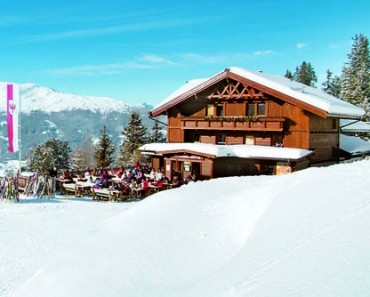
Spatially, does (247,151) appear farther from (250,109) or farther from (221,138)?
(221,138)

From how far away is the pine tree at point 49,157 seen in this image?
48.7 m

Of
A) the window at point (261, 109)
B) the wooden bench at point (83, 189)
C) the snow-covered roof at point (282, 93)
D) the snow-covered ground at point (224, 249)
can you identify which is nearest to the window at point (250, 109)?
the window at point (261, 109)

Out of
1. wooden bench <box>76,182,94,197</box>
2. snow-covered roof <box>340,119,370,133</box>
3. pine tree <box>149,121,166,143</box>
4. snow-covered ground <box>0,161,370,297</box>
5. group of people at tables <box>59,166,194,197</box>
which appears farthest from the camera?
pine tree <box>149,121,166,143</box>

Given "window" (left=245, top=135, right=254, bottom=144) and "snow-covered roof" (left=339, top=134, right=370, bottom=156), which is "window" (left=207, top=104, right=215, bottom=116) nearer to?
"window" (left=245, top=135, right=254, bottom=144)

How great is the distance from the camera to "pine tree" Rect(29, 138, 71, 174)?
48.7m

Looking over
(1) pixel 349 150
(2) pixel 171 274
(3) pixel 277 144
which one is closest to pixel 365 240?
(2) pixel 171 274

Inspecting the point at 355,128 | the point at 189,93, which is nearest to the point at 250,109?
the point at 189,93

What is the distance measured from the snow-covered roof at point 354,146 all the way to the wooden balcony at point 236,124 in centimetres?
804

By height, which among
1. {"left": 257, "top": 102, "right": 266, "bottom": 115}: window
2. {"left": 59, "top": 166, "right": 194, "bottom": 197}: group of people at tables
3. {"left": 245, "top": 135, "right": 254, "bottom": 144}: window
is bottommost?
{"left": 59, "top": 166, "right": 194, "bottom": 197}: group of people at tables

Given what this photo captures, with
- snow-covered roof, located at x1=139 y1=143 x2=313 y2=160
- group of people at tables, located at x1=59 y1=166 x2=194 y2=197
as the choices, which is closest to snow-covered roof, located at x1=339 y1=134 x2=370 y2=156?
snow-covered roof, located at x1=139 y1=143 x2=313 y2=160

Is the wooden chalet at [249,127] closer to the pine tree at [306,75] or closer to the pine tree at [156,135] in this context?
the pine tree at [156,135]

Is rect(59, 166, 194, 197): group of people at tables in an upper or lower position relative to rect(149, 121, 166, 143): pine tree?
lower

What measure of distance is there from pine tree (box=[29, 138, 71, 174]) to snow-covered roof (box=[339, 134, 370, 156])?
3349cm

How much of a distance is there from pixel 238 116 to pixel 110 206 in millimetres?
12178
